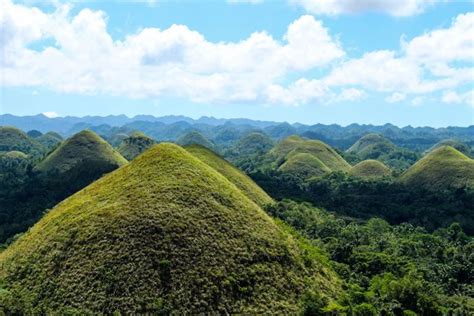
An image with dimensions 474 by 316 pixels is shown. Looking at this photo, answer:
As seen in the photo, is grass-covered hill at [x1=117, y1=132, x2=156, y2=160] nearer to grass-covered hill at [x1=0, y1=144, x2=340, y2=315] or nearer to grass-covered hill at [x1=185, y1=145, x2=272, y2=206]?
grass-covered hill at [x1=185, y1=145, x2=272, y2=206]

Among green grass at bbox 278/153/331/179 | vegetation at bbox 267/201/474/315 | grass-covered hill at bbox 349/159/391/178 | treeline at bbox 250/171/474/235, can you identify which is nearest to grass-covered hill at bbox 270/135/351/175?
green grass at bbox 278/153/331/179

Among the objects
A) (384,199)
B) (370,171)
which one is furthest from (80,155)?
(370,171)

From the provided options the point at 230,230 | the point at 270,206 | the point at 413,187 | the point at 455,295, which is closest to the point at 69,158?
the point at 270,206

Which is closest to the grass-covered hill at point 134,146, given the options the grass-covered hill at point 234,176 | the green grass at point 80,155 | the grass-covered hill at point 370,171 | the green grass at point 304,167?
the green grass at point 80,155

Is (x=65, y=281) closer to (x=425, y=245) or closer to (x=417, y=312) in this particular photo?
(x=417, y=312)

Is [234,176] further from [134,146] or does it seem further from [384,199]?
[134,146]

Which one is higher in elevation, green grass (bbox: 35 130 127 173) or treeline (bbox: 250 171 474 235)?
green grass (bbox: 35 130 127 173)

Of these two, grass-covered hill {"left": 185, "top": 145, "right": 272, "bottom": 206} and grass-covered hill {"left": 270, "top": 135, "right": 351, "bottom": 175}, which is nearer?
grass-covered hill {"left": 185, "top": 145, "right": 272, "bottom": 206}
